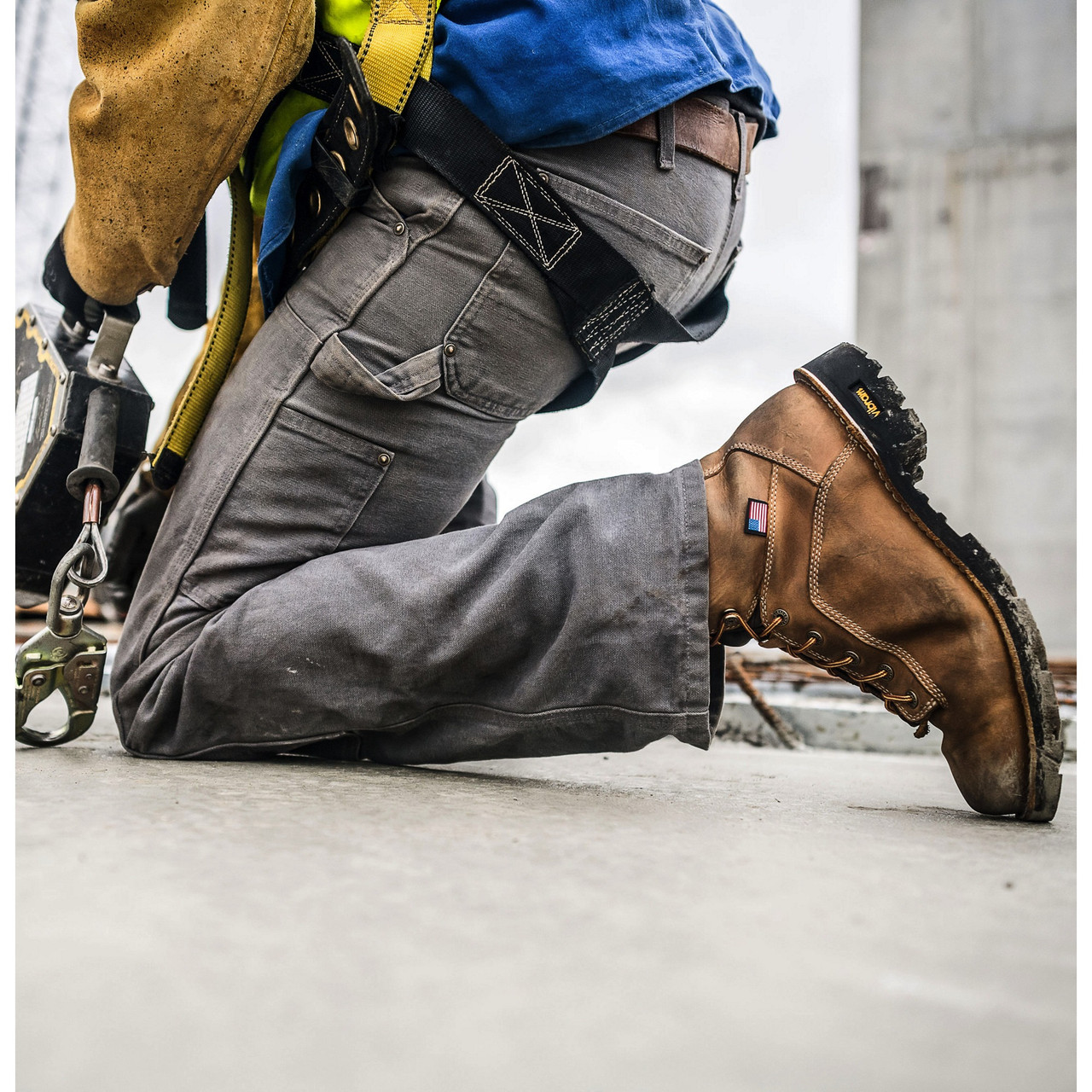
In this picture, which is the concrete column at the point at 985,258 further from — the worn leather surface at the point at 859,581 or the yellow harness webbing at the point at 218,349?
the yellow harness webbing at the point at 218,349

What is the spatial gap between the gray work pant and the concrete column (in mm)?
3598

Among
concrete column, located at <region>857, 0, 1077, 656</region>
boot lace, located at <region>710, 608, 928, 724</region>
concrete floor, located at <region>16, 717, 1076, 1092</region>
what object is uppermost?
concrete column, located at <region>857, 0, 1077, 656</region>

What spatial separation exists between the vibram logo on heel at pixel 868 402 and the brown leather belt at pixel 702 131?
1.01 ft

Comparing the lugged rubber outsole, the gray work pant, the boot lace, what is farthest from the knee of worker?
the lugged rubber outsole

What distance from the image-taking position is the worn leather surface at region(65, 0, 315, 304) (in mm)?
740

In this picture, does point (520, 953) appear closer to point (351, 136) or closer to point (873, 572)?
point (873, 572)

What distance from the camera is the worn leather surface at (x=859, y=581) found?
685 millimetres

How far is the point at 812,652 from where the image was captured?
732mm

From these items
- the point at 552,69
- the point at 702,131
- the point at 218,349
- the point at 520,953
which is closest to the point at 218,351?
the point at 218,349

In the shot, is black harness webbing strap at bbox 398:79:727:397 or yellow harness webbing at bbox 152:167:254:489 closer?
black harness webbing strap at bbox 398:79:727:397

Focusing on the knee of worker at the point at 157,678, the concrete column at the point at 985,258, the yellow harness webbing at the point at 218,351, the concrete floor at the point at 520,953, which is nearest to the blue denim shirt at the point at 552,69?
the yellow harness webbing at the point at 218,351

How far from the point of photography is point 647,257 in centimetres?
83

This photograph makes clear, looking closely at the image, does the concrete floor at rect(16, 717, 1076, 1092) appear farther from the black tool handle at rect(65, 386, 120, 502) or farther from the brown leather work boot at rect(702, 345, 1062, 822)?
the black tool handle at rect(65, 386, 120, 502)

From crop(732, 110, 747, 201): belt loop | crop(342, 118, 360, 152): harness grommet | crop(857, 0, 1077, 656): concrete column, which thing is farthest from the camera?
crop(857, 0, 1077, 656): concrete column
